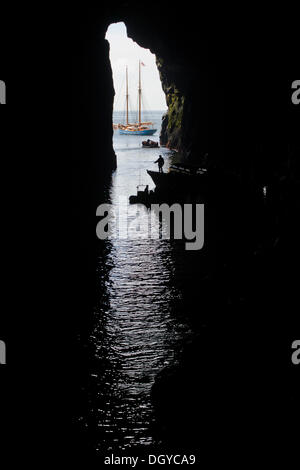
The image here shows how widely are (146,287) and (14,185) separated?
1052 cm

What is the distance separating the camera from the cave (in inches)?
307

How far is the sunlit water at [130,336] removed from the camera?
802 centimetres

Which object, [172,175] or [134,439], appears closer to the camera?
[134,439]

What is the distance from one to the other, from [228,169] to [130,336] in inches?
984

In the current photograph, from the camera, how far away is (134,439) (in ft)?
24.7

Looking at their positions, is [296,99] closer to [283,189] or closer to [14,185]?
[283,189]

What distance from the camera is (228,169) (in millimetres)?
33562

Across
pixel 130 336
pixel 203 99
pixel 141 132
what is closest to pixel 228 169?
pixel 203 99

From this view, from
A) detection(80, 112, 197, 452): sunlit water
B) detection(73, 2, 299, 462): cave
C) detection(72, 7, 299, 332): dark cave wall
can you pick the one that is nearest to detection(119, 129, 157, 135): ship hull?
detection(73, 2, 299, 462): cave

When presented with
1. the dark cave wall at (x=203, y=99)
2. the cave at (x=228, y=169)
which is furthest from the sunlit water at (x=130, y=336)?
the dark cave wall at (x=203, y=99)

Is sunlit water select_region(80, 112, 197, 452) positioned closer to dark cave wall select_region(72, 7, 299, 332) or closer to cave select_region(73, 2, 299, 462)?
cave select_region(73, 2, 299, 462)

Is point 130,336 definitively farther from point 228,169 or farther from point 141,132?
point 141,132
